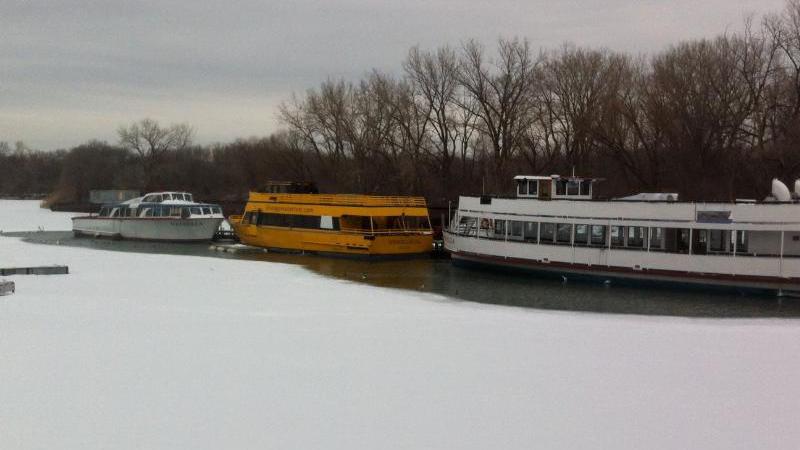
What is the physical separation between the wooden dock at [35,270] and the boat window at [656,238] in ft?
81.0

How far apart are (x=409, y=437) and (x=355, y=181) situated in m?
56.0

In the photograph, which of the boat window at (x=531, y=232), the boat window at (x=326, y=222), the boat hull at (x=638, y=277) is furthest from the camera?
the boat window at (x=326, y=222)

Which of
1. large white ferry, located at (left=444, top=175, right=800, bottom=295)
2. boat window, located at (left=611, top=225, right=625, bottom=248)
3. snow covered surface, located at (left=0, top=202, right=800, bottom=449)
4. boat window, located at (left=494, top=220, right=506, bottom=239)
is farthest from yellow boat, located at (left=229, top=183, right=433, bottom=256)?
snow covered surface, located at (left=0, top=202, right=800, bottom=449)

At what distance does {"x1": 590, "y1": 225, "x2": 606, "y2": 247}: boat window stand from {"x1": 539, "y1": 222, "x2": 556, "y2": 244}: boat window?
1830 mm

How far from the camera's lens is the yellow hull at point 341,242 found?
40.2m

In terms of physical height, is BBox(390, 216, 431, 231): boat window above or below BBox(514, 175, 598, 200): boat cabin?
below

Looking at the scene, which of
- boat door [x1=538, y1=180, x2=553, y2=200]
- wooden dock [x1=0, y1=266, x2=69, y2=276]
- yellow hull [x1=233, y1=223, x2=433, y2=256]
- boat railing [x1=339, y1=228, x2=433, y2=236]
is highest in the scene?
boat door [x1=538, y1=180, x2=553, y2=200]

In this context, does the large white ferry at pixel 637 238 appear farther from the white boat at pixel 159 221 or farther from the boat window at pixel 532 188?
the white boat at pixel 159 221

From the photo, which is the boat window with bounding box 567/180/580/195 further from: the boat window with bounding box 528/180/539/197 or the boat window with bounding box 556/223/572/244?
the boat window with bounding box 556/223/572/244

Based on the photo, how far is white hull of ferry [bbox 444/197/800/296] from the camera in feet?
94.9

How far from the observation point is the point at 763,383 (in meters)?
13.4

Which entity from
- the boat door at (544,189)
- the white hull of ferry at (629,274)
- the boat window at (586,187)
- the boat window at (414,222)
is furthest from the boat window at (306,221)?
the boat window at (586,187)

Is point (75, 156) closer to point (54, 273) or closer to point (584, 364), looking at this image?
point (54, 273)

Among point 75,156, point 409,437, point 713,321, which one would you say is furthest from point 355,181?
point 75,156
